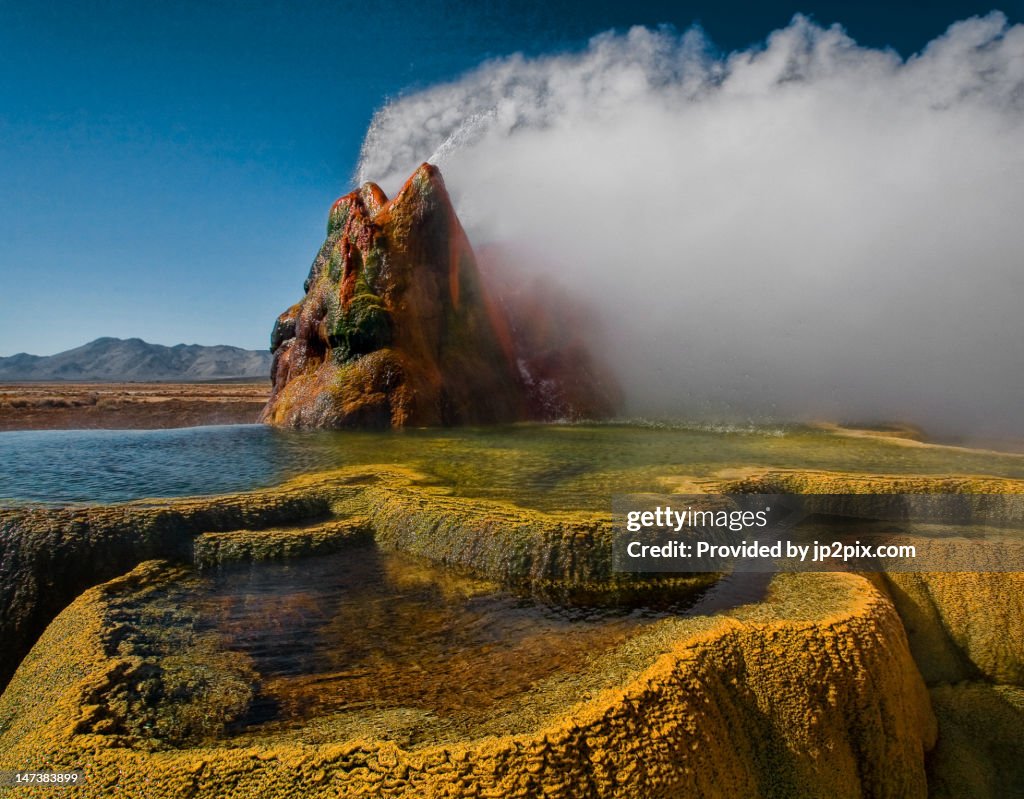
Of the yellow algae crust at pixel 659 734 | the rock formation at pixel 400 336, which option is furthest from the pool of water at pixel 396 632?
the rock formation at pixel 400 336

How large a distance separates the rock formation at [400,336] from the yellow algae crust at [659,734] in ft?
48.8

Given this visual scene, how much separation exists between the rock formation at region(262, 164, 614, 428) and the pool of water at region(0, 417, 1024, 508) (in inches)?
84.3

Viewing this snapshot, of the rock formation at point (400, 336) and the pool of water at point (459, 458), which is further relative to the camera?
the rock formation at point (400, 336)

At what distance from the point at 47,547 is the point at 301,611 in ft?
12.0

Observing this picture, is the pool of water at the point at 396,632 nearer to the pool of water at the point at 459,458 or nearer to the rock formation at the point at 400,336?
the pool of water at the point at 459,458

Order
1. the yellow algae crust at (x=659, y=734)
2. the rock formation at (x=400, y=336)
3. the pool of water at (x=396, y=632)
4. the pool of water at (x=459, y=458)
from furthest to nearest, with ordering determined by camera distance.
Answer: the rock formation at (x=400, y=336) → the pool of water at (x=459, y=458) → the pool of water at (x=396, y=632) → the yellow algae crust at (x=659, y=734)

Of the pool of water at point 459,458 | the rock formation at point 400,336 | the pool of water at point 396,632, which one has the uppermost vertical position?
the rock formation at point 400,336

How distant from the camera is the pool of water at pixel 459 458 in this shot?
10688 mm

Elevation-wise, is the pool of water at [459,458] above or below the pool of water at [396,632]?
above

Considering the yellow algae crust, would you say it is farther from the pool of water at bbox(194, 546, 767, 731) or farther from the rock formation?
the rock formation

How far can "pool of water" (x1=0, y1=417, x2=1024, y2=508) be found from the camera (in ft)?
35.1

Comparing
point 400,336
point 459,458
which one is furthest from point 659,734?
point 400,336

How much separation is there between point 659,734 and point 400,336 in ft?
64.9

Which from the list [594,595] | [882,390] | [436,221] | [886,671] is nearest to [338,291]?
[436,221]
